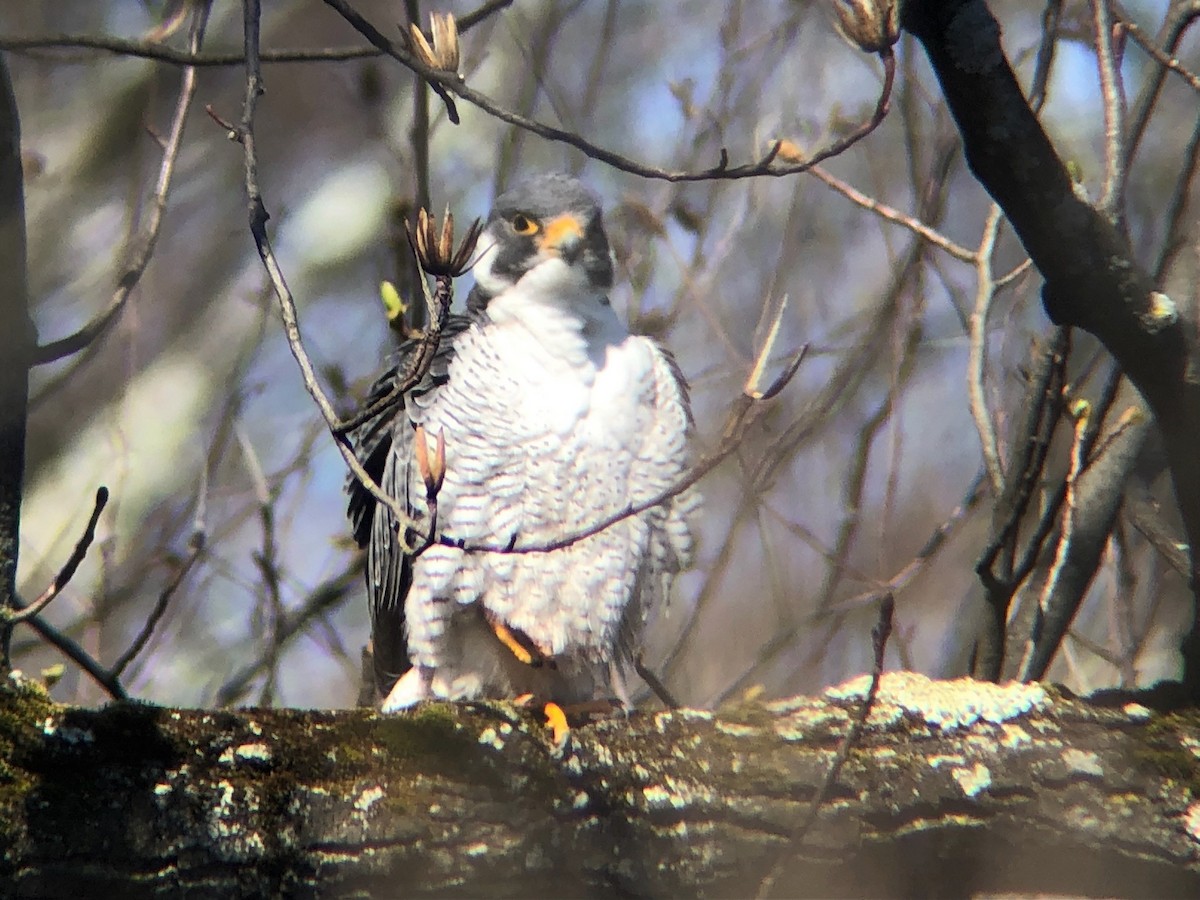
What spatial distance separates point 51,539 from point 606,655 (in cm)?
301

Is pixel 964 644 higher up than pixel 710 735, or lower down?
higher up

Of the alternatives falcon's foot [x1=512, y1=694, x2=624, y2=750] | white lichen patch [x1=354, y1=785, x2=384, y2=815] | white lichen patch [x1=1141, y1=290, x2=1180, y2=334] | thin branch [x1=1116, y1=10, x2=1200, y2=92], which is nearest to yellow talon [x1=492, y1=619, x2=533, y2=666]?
falcon's foot [x1=512, y1=694, x2=624, y2=750]

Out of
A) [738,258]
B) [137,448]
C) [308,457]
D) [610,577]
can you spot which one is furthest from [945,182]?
[137,448]

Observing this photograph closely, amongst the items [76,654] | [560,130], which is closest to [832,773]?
[560,130]

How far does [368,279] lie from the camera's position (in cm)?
662

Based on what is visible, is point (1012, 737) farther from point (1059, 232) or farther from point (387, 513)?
point (387, 513)

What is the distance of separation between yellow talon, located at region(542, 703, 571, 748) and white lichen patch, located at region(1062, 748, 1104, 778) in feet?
3.44

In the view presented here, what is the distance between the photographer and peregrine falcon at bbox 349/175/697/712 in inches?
150

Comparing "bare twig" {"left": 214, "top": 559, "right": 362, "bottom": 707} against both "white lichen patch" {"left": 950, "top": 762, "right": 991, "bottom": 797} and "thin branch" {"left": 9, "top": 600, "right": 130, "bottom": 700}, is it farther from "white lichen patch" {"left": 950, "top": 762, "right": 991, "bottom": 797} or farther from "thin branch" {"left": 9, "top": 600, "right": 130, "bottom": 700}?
"white lichen patch" {"left": 950, "top": 762, "right": 991, "bottom": 797}

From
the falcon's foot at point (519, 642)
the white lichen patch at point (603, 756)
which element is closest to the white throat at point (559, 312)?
the falcon's foot at point (519, 642)

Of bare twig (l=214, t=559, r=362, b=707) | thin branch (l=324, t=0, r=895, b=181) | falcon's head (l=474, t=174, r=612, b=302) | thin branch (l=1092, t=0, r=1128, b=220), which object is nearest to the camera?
A: thin branch (l=324, t=0, r=895, b=181)

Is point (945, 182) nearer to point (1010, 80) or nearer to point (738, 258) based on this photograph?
point (738, 258)

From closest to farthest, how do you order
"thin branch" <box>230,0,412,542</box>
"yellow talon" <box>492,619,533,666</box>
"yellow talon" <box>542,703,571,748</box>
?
"thin branch" <box>230,0,412,542</box>
"yellow talon" <box>542,703,571,748</box>
"yellow talon" <box>492,619,533,666</box>

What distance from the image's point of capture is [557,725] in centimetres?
287
